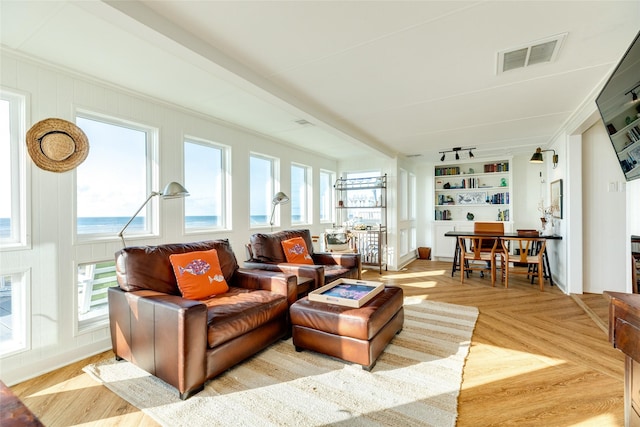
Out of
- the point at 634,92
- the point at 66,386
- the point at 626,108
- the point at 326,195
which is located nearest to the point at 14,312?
the point at 66,386

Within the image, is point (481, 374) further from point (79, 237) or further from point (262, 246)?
point (79, 237)

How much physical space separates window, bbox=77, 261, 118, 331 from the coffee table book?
1962mm

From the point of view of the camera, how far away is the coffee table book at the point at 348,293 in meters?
2.36

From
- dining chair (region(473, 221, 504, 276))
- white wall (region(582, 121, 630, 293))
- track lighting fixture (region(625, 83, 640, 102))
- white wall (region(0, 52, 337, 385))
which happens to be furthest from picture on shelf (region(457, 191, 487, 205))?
white wall (region(0, 52, 337, 385))

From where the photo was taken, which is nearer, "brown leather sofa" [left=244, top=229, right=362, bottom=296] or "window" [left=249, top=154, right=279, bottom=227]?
"brown leather sofa" [left=244, top=229, right=362, bottom=296]

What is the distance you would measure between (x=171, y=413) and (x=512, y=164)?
698 cm

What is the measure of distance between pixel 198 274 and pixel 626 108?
3477 millimetres

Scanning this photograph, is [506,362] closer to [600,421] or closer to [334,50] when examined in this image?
[600,421]

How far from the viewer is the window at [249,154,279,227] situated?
445 cm

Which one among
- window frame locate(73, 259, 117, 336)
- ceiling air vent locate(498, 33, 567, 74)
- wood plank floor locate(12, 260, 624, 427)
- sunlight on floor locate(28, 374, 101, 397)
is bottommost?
sunlight on floor locate(28, 374, 101, 397)

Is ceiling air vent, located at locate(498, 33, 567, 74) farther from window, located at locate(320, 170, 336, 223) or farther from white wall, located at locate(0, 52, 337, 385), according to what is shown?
window, located at locate(320, 170, 336, 223)

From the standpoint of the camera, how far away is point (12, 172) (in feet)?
7.22

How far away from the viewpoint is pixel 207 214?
148 inches

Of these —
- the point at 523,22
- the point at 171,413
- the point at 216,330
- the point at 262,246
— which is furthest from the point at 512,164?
the point at 171,413
